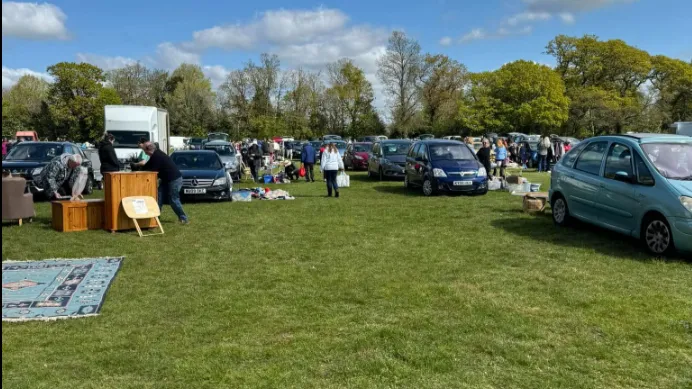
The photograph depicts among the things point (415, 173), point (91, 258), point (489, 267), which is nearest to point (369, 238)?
point (489, 267)

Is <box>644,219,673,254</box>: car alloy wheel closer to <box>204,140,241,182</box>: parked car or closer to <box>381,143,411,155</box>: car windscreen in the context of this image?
<box>381,143,411,155</box>: car windscreen

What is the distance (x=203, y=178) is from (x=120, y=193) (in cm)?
475

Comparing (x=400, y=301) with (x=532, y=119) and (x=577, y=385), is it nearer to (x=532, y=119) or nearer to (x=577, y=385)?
(x=577, y=385)

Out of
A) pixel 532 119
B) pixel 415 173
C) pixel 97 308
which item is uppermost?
pixel 532 119

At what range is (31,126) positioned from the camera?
201 feet

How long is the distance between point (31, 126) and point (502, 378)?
67.9m

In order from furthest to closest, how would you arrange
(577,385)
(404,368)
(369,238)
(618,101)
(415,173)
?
(618,101)
(415,173)
(369,238)
(404,368)
(577,385)

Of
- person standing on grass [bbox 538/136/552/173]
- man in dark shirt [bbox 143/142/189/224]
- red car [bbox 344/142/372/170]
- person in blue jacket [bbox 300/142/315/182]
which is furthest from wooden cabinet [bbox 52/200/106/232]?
person standing on grass [bbox 538/136/552/173]

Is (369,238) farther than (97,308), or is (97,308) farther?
(369,238)

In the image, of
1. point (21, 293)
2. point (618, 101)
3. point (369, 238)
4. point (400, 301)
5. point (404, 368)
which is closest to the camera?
point (404, 368)

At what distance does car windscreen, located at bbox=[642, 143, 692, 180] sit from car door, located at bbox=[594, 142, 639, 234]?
1.06ft

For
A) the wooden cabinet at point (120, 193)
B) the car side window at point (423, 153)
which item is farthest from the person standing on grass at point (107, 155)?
the car side window at point (423, 153)

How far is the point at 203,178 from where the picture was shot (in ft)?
50.6

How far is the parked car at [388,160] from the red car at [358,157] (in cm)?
398
